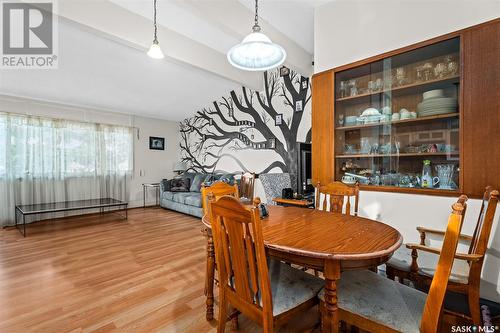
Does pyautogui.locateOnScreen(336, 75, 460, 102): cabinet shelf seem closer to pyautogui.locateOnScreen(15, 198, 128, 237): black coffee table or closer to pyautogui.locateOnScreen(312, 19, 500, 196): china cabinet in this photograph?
pyautogui.locateOnScreen(312, 19, 500, 196): china cabinet

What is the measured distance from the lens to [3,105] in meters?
4.25

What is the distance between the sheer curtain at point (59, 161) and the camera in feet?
14.1

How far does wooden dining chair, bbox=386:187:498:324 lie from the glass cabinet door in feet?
1.74

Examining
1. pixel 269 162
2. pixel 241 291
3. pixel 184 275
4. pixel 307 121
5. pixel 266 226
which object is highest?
pixel 307 121

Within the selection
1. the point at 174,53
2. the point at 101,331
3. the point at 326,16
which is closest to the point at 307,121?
the point at 326,16

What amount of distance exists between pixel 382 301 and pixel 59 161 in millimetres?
5989

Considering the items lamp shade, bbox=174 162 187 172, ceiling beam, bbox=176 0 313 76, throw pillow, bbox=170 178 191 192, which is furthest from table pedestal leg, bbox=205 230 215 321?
lamp shade, bbox=174 162 187 172

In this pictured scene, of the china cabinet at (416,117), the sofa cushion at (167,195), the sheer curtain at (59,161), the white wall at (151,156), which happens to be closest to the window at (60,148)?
the sheer curtain at (59,161)

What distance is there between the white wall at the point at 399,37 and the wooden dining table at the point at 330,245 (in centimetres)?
68

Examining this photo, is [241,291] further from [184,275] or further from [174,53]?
[174,53]

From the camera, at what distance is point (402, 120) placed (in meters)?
2.12

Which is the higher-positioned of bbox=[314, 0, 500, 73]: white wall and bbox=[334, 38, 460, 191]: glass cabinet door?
bbox=[314, 0, 500, 73]: white wall

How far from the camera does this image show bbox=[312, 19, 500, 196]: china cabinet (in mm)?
1684

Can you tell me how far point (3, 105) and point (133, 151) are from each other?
7.85ft
